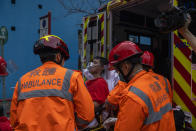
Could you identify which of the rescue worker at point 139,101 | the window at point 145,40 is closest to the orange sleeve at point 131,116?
the rescue worker at point 139,101

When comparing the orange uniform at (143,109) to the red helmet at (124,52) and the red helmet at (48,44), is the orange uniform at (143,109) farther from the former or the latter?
the red helmet at (48,44)

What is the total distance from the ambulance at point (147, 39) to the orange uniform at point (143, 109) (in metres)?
0.95

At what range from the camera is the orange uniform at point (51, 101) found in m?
1.92

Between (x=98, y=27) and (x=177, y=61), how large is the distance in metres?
2.06

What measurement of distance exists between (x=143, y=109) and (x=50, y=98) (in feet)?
2.88

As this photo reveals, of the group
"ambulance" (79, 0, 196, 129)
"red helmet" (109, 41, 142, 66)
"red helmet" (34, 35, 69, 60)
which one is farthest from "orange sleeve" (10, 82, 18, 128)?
"ambulance" (79, 0, 196, 129)

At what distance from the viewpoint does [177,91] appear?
122 inches

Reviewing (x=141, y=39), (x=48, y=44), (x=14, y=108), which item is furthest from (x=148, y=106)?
(x=141, y=39)

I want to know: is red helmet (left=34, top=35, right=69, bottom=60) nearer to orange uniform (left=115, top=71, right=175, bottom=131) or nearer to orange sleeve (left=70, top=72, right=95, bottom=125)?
orange sleeve (left=70, top=72, right=95, bottom=125)

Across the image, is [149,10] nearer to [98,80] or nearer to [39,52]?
[98,80]

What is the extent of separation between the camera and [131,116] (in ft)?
5.09

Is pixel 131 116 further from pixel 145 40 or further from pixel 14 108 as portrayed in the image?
pixel 145 40

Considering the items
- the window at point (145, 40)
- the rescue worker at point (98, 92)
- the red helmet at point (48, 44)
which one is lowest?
the rescue worker at point (98, 92)

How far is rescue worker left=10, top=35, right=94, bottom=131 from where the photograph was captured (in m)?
1.92
